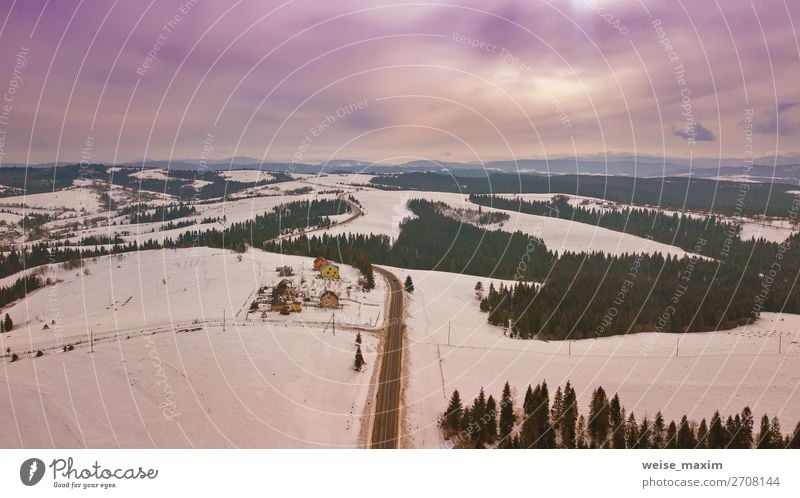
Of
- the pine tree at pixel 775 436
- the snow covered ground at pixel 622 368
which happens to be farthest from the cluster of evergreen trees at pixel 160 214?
the pine tree at pixel 775 436

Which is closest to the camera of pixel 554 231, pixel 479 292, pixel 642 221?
pixel 479 292

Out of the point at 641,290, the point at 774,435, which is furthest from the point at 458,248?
the point at 774,435

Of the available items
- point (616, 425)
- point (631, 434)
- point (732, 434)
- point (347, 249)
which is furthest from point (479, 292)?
point (732, 434)

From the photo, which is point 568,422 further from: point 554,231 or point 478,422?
point 554,231

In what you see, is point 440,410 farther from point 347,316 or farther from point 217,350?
point 347,316

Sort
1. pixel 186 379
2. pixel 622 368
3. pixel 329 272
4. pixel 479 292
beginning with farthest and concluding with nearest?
pixel 479 292 → pixel 329 272 → pixel 622 368 → pixel 186 379

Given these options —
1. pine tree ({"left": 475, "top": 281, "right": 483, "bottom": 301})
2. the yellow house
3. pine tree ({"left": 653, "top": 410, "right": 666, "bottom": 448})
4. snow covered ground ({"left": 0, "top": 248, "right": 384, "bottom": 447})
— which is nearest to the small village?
the yellow house
